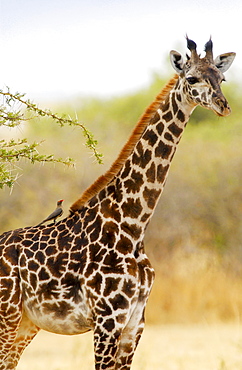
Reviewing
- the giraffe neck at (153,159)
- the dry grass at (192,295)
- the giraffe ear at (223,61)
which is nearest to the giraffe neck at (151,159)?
the giraffe neck at (153,159)

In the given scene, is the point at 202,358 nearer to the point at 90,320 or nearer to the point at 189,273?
the point at 189,273

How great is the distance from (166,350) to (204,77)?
805 centimetres

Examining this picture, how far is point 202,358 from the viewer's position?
38.1 ft

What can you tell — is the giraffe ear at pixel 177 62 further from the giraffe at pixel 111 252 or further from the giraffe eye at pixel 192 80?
the giraffe eye at pixel 192 80

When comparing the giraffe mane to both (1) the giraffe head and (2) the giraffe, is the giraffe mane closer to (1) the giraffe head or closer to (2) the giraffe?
(2) the giraffe

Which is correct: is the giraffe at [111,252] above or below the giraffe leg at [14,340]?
above

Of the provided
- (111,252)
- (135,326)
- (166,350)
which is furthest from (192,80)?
(166,350)

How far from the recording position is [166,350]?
1244cm

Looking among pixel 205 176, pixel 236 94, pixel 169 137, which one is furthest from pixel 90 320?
pixel 236 94

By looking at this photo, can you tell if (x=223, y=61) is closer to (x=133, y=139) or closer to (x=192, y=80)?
(x=192, y=80)

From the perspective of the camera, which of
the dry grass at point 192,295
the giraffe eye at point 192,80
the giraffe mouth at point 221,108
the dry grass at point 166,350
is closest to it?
the giraffe mouth at point 221,108

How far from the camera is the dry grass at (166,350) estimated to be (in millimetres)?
10594

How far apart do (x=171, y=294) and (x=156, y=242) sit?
6.74ft

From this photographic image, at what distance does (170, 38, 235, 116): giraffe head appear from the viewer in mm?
5305
